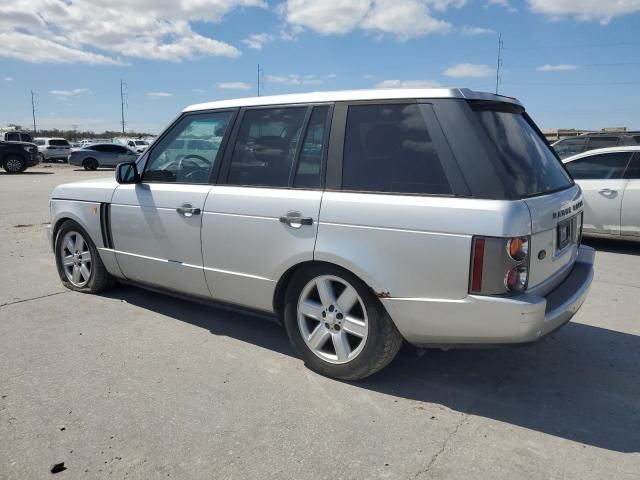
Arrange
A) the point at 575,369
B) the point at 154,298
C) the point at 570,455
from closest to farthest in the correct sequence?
1. the point at 570,455
2. the point at 575,369
3. the point at 154,298

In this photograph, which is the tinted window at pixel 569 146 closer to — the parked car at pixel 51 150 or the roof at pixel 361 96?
the roof at pixel 361 96

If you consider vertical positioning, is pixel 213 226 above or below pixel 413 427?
above

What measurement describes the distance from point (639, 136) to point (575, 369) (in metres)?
11.4

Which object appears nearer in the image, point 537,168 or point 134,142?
point 537,168

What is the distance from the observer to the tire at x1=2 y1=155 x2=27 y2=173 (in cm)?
2459

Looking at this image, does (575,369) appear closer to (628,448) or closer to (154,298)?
(628,448)

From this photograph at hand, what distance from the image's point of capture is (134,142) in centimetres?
4081

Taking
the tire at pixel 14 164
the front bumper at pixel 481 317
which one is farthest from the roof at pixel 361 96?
the tire at pixel 14 164

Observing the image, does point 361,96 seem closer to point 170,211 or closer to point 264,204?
point 264,204

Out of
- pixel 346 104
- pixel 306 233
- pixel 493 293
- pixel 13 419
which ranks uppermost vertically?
pixel 346 104

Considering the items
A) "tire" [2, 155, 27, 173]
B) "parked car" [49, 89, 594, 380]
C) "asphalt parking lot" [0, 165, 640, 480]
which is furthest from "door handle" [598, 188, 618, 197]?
"tire" [2, 155, 27, 173]

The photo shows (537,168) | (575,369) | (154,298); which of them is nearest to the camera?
(537,168)

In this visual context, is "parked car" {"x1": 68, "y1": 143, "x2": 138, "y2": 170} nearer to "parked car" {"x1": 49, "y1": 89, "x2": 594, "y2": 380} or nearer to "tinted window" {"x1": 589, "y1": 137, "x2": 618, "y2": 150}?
"tinted window" {"x1": 589, "y1": 137, "x2": 618, "y2": 150}

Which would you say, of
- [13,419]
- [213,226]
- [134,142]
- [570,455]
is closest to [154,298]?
[213,226]
